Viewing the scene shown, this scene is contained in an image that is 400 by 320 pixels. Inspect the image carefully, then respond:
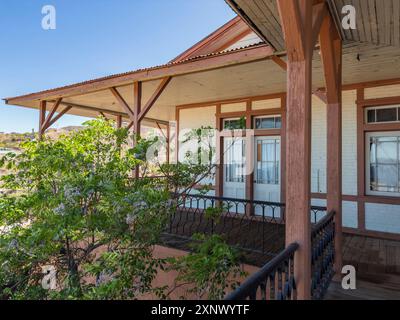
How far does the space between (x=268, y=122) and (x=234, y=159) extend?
1.19m

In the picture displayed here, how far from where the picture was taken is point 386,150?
4.96m

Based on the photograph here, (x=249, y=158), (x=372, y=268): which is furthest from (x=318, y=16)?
(x=249, y=158)

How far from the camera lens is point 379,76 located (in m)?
4.69

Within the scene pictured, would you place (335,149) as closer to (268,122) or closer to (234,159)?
(268,122)

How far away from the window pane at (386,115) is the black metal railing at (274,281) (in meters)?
4.29

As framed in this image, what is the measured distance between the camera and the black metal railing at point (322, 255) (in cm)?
231

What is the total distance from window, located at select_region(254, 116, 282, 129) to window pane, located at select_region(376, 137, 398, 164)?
6.11 feet

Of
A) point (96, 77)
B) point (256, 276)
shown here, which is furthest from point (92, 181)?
point (96, 77)

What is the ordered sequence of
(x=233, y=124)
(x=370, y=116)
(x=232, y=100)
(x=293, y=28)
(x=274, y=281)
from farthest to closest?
(x=233, y=124) → (x=232, y=100) → (x=370, y=116) → (x=293, y=28) → (x=274, y=281)

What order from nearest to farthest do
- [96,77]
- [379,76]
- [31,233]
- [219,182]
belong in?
1. [31,233]
2. [379,76]
3. [96,77]
4. [219,182]

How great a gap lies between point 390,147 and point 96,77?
5.61 meters

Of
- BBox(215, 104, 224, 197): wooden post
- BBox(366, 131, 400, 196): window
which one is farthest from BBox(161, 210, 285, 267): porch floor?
BBox(366, 131, 400, 196): window

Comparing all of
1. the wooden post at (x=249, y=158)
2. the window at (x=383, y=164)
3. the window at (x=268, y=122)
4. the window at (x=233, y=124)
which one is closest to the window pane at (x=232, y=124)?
the window at (x=233, y=124)
